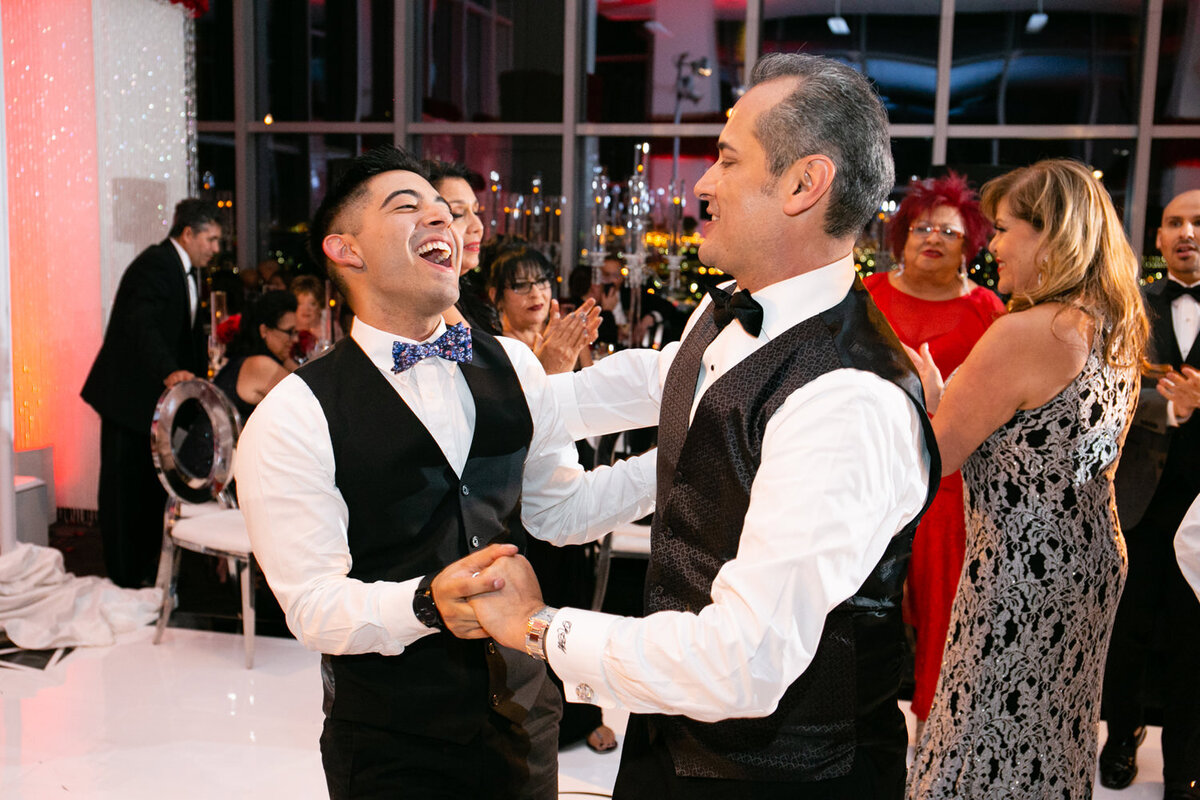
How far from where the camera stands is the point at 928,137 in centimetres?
775

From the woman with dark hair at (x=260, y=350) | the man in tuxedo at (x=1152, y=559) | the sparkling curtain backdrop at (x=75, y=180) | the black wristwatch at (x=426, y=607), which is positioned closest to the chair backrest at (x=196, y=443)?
the woman with dark hair at (x=260, y=350)

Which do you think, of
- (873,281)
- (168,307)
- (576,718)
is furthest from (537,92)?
(576,718)

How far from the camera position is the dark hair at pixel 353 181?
5.91 feet

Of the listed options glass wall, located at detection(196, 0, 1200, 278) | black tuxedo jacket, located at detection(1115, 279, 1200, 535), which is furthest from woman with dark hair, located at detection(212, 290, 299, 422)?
black tuxedo jacket, located at detection(1115, 279, 1200, 535)

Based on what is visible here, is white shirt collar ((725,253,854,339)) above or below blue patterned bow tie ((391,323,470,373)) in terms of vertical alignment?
above

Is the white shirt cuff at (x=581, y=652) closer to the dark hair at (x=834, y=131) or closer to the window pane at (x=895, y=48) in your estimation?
the dark hair at (x=834, y=131)

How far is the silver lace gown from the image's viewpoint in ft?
7.53

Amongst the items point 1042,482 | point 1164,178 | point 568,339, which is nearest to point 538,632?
point 568,339

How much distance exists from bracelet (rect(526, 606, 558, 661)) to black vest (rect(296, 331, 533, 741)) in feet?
1.22

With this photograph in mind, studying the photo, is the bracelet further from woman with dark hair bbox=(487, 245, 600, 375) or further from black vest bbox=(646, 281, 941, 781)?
woman with dark hair bbox=(487, 245, 600, 375)

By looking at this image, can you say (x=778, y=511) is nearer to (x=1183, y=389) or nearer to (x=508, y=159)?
(x=1183, y=389)

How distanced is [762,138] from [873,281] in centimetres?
285

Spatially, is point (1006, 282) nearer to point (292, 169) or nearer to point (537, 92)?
point (537, 92)

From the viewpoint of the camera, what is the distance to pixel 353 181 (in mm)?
1811
